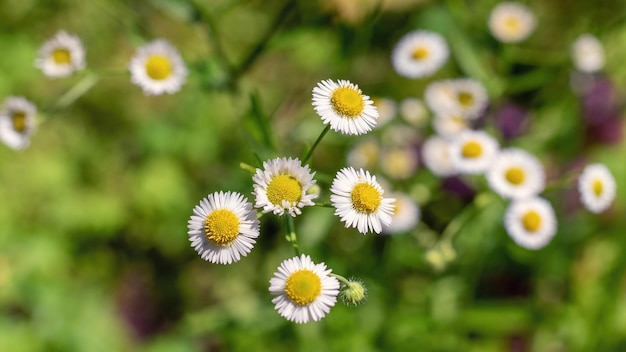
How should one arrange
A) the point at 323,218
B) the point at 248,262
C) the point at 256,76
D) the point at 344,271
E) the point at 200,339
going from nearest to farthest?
the point at 344,271
the point at 323,218
the point at 200,339
the point at 248,262
the point at 256,76

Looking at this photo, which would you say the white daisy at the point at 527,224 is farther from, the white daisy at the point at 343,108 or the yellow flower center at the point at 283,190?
the yellow flower center at the point at 283,190

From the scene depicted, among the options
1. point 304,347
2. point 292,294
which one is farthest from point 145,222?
point 292,294

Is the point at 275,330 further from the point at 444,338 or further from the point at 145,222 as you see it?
the point at 145,222

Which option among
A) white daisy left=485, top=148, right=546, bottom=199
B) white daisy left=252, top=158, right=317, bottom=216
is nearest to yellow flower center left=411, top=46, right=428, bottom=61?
white daisy left=485, top=148, right=546, bottom=199

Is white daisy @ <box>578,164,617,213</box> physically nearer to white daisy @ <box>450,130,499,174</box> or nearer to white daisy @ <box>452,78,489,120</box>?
white daisy @ <box>450,130,499,174</box>

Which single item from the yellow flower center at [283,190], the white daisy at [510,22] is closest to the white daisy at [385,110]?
the white daisy at [510,22]

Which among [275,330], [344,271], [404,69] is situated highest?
[404,69]

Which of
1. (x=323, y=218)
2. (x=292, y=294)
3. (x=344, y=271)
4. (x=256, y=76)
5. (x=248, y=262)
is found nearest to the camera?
(x=292, y=294)
